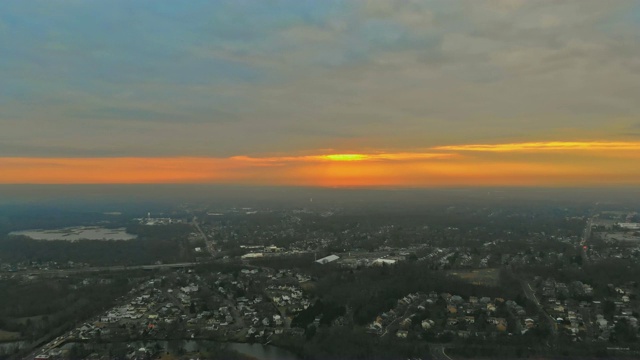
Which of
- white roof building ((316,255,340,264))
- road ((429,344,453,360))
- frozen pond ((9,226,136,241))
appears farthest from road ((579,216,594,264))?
frozen pond ((9,226,136,241))

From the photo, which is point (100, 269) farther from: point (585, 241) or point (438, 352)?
point (585, 241)

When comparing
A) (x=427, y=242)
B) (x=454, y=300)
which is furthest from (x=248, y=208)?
(x=454, y=300)

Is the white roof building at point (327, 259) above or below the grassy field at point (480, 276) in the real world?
above

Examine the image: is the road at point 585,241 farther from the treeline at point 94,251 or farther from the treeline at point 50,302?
the treeline at point 50,302

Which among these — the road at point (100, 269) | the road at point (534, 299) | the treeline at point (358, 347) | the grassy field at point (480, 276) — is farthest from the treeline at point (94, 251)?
the road at point (534, 299)

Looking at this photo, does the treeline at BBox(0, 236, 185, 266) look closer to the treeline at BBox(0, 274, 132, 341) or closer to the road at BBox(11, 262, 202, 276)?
the road at BBox(11, 262, 202, 276)

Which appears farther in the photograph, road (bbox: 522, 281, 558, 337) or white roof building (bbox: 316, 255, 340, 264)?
white roof building (bbox: 316, 255, 340, 264)
